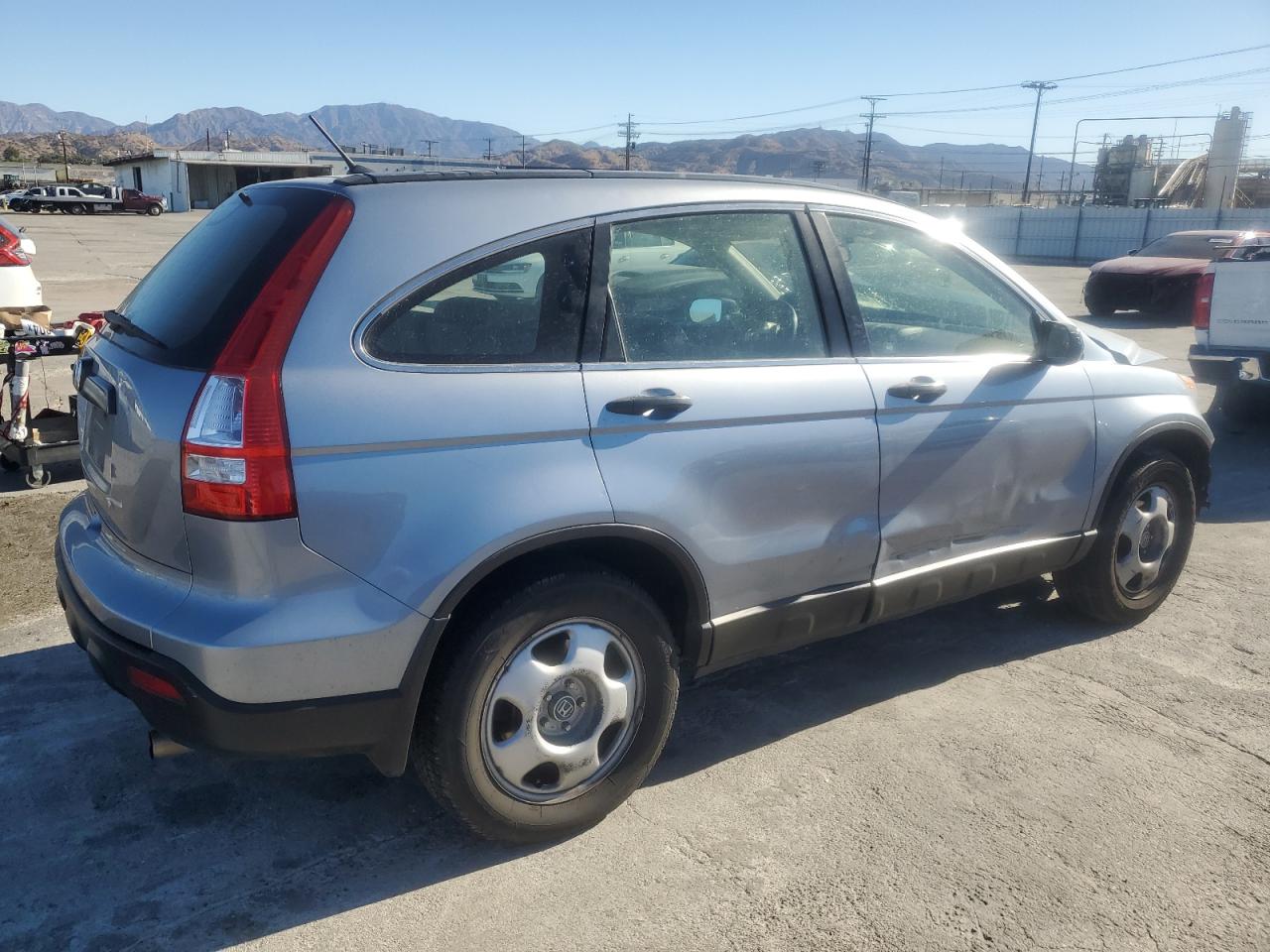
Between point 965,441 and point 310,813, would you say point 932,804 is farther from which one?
point 310,813

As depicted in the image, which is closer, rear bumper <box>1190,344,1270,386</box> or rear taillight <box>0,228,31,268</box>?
rear taillight <box>0,228,31,268</box>

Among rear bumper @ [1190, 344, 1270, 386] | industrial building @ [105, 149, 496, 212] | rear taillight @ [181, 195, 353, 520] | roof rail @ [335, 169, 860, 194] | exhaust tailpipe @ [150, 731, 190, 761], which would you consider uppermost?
industrial building @ [105, 149, 496, 212]

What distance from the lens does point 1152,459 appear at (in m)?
4.52

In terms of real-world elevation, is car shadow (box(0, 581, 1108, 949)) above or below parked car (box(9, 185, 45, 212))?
below

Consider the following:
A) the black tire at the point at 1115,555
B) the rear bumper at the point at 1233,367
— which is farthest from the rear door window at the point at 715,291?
the rear bumper at the point at 1233,367

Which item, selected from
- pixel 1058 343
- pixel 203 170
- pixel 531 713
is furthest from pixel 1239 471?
pixel 203 170

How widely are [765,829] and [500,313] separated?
A: 5.62 feet

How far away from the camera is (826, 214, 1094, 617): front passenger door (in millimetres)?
3594

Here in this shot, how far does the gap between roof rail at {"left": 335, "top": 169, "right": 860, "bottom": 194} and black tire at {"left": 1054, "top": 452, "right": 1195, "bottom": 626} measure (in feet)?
6.53

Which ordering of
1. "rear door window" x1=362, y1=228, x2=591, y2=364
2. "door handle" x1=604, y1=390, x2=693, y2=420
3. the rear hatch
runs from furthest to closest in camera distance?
"door handle" x1=604, y1=390, x2=693, y2=420, "rear door window" x1=362, y1=228, x2=591, y2=364, the rear hatch

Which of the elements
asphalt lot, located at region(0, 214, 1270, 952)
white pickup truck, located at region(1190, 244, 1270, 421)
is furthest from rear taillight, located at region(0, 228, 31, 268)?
white pickup truck, located at region(1190, 244, 1270, 421)

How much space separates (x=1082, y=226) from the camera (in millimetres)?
37219

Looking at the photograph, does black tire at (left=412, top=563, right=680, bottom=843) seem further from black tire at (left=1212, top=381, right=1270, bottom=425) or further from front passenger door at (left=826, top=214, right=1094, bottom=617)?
black tire at (left=1212, top=381, right=1270, bottom=425)

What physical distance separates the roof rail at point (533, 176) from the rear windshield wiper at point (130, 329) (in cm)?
65
